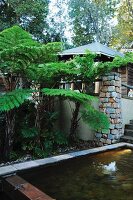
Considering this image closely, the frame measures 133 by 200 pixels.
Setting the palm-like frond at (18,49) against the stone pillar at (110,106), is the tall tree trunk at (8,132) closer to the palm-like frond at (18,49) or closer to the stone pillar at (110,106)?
the palm-like frond at (18,49)

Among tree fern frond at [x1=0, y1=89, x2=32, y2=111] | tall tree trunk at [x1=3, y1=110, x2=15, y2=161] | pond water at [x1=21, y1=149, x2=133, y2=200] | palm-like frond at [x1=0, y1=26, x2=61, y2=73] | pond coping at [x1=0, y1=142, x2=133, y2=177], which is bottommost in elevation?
pond water at [x1=21, y1=149, x2=133, y2=200]

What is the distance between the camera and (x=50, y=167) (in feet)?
13.7

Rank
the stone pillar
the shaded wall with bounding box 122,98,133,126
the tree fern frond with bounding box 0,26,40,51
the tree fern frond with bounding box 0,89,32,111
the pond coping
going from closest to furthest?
the pond coping < the tree fern frond with bounding box 0,89,32,111 < the tree fern frond with bounding box 0,26,40,51 < the stone pillar < the shaded wall with bounding box 122,98,133,126

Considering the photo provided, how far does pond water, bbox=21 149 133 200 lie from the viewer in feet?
10.3

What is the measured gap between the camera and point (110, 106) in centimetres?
624

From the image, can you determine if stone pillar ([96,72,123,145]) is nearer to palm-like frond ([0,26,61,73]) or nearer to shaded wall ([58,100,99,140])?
shaded wall ([58,100,99,140])

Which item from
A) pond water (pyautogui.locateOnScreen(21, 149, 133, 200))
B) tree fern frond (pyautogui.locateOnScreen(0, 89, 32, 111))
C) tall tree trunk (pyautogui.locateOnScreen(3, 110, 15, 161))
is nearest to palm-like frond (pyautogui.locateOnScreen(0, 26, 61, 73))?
tree fern frond (pyautogui.locateOnScreen(0, 89, 32, 111))

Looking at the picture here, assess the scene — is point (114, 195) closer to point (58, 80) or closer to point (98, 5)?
point (58, 80)

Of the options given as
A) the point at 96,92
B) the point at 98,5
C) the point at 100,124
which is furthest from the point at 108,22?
the point at 100,124

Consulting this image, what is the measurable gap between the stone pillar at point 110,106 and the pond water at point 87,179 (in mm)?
1315

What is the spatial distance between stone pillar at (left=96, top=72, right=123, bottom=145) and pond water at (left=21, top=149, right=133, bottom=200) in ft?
4.31

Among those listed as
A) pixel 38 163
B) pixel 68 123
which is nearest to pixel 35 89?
pixel 38 163

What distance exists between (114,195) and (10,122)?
2509 mm

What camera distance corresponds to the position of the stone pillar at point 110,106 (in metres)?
6.20
